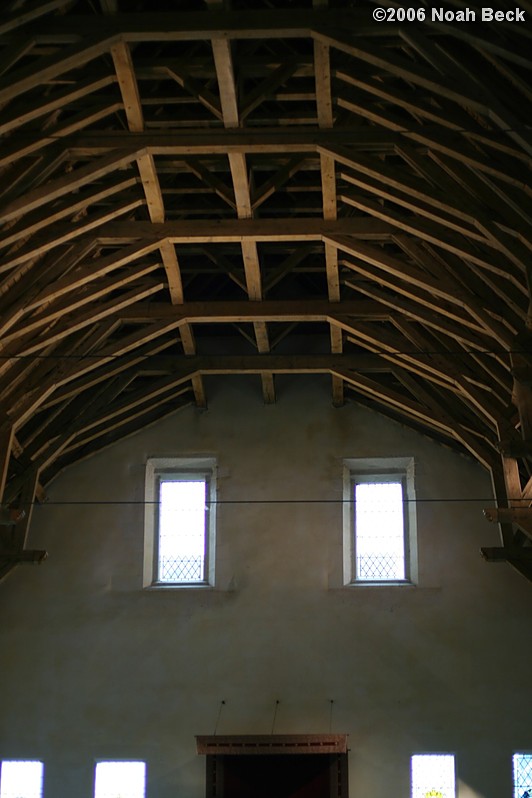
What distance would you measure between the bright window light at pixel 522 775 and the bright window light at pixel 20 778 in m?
4.93

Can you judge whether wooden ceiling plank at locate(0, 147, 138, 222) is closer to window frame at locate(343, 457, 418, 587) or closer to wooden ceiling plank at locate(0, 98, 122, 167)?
wooden ceiling plank at locate(0, 98, 122, 167)

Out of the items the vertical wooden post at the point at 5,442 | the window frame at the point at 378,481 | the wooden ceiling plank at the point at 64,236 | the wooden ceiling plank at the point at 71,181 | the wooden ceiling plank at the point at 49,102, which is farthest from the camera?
the window frame at the point at 378,481

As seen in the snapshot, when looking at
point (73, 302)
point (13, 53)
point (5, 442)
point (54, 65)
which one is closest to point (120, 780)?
point (5, 442)

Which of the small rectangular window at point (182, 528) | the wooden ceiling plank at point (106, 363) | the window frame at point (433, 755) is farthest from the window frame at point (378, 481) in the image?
the wooden ceiling plank at point (106, 363)

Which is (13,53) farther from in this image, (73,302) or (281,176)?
(73,302)

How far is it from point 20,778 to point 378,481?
5.01m

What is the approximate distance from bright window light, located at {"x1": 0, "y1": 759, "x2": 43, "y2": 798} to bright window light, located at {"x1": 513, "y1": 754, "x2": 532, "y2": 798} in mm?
4930

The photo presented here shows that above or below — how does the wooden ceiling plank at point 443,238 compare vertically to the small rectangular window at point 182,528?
above

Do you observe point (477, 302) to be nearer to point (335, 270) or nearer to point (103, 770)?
point (335, 270)

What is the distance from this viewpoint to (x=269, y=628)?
13.2m

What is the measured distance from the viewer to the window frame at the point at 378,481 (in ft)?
44.2

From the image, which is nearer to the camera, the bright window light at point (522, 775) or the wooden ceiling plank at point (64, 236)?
the wooden ceiling plank at point (64, 236)

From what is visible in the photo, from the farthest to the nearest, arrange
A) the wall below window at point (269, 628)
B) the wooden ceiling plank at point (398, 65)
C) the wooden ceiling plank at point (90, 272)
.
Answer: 1. the wall below window at point (269, 628)
2. the wooden ceiling plank at point (90, 272)
3. the wooden ceiling plank at point (398, 65)

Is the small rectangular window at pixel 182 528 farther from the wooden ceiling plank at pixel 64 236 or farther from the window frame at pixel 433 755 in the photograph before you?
the wooden ceiling plank at pixel 64 236
